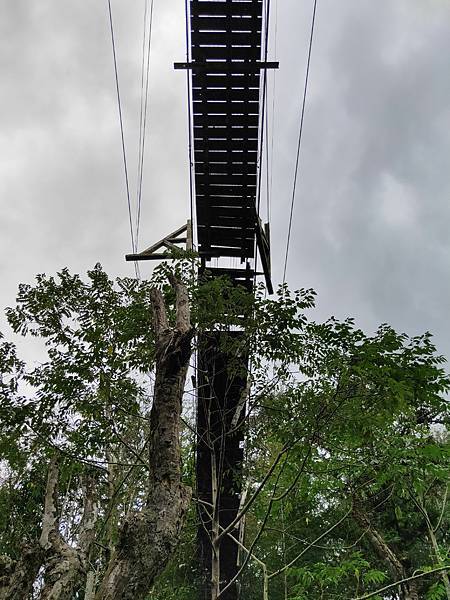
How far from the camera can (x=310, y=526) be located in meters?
11.3

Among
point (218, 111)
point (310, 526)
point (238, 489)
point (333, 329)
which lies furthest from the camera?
point (310, 526)

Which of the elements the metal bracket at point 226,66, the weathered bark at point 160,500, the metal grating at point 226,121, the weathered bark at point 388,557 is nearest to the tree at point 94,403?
the weathered bark at point 160,500

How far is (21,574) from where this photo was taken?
11.4ft

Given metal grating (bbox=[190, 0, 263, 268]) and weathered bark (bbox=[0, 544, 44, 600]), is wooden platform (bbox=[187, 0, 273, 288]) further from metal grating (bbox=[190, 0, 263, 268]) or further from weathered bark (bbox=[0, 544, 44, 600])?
weathered bark (bbox=[0, 544, 44, 600])

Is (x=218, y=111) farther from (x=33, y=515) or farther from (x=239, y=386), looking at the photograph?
(x=33, y=515)

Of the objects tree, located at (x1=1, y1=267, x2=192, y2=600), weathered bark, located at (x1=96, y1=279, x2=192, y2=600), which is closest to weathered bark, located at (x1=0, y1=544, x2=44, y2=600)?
tree, located at (x1=1, y1=267, x2=192, y2=600)

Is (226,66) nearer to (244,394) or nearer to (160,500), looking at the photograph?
(244,394)

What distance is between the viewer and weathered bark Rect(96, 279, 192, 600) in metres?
2.54

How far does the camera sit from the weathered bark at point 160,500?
2543 millimetres

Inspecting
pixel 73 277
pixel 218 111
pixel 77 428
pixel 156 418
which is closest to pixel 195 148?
pixel 218 111

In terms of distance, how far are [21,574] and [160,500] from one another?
141 centimetres

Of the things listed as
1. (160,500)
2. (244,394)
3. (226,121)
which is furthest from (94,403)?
(226,121)

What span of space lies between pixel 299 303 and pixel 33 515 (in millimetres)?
7730

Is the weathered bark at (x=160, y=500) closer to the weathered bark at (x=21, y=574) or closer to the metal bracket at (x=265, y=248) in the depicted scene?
the weathered bark at (x=21, y=574)
